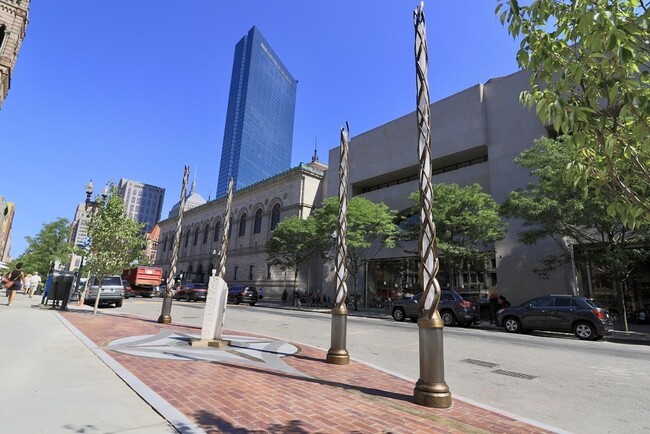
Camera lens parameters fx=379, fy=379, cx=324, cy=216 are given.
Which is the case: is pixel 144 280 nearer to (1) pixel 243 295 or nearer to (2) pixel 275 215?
(1) pixel 243 295

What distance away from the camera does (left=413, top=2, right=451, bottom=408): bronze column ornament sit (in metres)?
4.99

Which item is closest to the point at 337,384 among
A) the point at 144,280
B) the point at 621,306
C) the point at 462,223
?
the point at 621,306

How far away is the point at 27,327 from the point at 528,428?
11.9 metres

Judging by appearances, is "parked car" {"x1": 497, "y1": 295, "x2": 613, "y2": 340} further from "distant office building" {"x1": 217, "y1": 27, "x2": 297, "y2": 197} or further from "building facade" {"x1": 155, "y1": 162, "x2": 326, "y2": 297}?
"distant office building" {"x1": 217, "y1": 27, "x2": 297, "y2": 197}

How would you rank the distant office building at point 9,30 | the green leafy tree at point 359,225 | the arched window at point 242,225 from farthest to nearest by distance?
the arched window at point 242,225 → the distant office building at point 9,30 → the green leafy tree at point 359,225

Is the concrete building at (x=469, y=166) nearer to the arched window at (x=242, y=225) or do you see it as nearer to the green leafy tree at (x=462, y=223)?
the green leafy tree at (x=462, y=223)

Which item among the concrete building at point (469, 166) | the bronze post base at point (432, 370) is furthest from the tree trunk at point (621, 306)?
the bronze post base at point (432, 370)

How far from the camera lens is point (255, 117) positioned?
130 m

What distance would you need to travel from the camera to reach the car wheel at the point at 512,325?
655 inches

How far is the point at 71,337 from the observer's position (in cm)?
887

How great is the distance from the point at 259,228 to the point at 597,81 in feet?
160

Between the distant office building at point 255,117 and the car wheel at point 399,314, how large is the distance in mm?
99316

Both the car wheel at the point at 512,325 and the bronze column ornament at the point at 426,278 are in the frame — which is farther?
the car wheel at the point at 512,325

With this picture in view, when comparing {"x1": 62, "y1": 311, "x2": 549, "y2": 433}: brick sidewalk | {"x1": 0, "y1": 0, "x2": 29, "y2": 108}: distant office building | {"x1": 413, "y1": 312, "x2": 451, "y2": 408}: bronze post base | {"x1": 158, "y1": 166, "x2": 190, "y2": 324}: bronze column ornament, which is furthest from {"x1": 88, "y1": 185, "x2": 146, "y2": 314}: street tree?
{"x1": 0, "y1": 0, "x2": 29, "y2": 108}: distant office building
